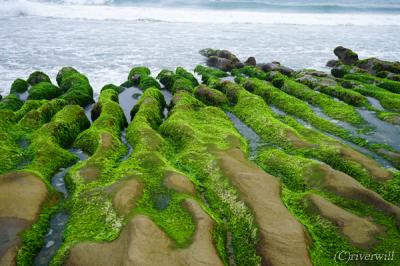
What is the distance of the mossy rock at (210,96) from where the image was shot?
13.7m

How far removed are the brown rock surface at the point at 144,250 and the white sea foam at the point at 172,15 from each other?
138ft

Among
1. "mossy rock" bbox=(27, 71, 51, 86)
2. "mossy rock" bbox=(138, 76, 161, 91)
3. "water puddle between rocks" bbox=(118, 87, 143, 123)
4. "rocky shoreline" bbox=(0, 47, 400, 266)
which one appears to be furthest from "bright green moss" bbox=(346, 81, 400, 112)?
"mossy rock" bbox=(27, 71, 51, 86)

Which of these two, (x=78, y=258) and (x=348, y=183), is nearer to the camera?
(x=78, y=258)

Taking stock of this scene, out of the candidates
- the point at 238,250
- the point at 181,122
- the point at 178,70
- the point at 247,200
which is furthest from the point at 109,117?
the point at 178,70

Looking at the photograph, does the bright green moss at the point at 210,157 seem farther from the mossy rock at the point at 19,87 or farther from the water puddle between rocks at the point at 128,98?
the mossy rock at the point at 19,87

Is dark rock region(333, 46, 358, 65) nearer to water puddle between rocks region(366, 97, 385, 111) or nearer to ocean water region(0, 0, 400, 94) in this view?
→ ocean water region(0, 0, 400, 94)

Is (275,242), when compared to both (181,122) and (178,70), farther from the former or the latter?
(178,70)

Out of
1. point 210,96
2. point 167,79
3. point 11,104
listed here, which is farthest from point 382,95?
point 11,104

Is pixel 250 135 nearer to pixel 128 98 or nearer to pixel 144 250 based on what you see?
pixel 144 250

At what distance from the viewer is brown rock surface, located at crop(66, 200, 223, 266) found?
5273 mm

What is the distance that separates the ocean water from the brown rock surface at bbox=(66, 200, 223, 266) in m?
12.6

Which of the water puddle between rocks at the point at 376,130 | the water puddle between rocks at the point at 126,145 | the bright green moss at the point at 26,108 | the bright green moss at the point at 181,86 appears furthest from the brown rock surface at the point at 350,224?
the bright green moss at the point at 26,108

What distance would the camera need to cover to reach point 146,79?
1645 centimetres

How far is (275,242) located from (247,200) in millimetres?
1186
